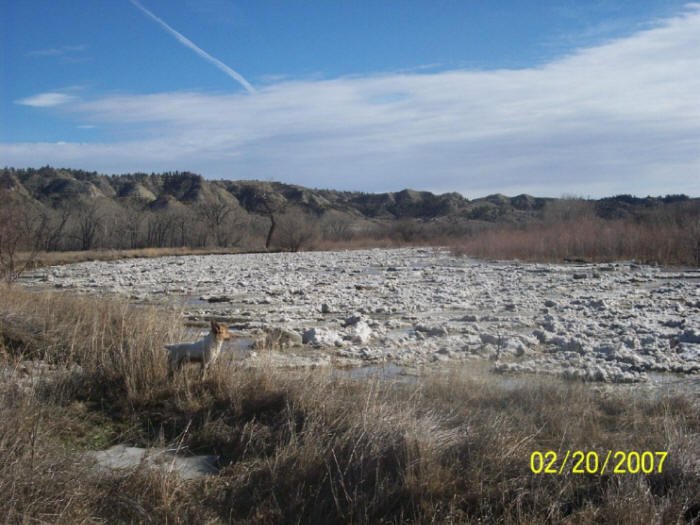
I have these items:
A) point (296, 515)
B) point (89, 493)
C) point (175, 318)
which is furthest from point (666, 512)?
point (175, 318)

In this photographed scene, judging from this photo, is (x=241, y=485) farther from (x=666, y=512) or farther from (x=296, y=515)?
(x=666, y=512)

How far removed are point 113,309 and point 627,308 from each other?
1078 cm

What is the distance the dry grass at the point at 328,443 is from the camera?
13.2 feet

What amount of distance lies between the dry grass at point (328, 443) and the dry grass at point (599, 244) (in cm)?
2610

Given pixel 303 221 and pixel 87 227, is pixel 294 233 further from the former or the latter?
pixel 87 227

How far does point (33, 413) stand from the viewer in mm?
4980

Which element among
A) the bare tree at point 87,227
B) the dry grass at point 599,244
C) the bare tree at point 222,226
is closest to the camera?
the dry grass at point 599,244

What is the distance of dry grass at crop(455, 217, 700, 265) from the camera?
2961 centimetres
